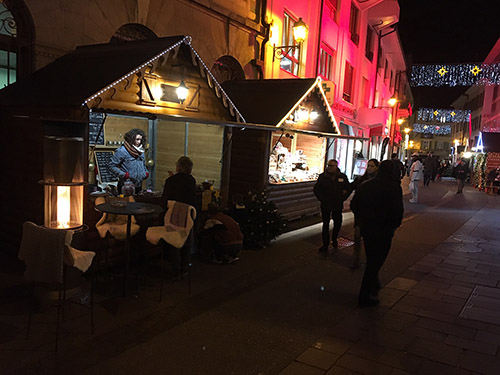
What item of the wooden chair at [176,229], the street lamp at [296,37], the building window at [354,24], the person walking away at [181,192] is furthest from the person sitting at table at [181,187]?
the building window at [354,24]

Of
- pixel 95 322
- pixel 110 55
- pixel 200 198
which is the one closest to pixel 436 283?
pixel 200 198

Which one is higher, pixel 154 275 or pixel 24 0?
pixel 24 0

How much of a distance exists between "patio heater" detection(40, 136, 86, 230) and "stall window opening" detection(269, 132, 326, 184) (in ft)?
17.9

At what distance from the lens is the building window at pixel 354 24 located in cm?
2035

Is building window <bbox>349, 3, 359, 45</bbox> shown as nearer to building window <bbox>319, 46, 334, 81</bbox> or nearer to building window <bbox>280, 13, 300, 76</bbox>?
building window <bbox>319, 46, 334, 81</bbox>

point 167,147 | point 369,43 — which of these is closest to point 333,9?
point 369,43

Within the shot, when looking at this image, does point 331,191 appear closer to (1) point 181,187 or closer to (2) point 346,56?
(1) point 181,187

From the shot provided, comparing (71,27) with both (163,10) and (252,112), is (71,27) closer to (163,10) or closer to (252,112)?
(163,10)

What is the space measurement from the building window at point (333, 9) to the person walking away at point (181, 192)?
42.1 feet

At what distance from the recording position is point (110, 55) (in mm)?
6480

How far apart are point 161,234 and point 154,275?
2.69 ft

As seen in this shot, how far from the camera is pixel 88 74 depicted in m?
6.06

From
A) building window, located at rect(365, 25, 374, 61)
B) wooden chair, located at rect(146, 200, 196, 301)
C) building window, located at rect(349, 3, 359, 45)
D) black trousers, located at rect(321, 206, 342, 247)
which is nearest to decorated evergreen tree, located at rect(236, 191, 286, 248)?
black trousers, located at rect(321, 206, 342, 247)

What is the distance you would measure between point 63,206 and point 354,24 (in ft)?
62.3
